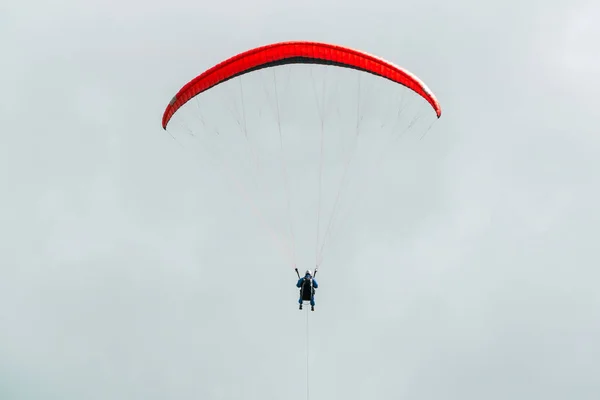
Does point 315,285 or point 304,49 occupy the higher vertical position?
point 304,49

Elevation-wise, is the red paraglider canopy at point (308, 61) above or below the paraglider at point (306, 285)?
above

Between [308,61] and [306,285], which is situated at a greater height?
[308,61]

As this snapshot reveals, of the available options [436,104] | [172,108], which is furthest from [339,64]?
[172,108]

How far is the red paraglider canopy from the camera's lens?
39594mm

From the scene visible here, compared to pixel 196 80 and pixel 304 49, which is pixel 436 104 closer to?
pixel 304 49

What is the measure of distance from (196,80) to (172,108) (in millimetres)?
2403

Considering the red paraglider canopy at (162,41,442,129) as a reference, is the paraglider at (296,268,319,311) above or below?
below

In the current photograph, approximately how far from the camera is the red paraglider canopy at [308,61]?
39594 millimetres

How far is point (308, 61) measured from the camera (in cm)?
4031

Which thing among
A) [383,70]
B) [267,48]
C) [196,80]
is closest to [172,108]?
[196,80]

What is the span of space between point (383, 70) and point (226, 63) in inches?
261

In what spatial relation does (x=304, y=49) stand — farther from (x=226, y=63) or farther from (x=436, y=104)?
(x=436, y=104)

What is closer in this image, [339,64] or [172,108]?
[339,64]

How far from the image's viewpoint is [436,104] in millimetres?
41156
